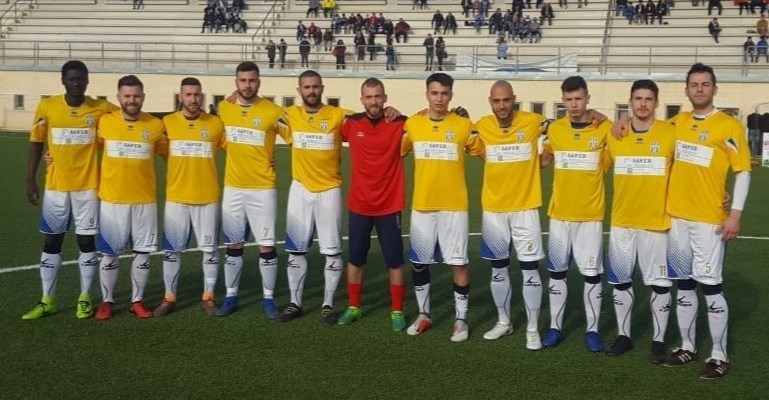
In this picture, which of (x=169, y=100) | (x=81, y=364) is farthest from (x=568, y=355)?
(x=169, y=100)

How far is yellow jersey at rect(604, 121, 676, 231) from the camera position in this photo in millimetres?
6773

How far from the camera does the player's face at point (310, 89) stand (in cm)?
771

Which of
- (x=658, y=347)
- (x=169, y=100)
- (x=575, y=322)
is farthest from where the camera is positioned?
(x=169, y=100)

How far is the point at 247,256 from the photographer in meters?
10.9

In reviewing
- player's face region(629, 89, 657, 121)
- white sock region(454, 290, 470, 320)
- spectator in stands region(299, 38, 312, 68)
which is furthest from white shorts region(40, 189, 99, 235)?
spectator in stands region(299, 38, 312, 68)

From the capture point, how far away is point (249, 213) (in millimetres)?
8023

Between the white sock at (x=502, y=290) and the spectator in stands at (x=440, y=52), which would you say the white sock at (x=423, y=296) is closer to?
the white sock at (x=502, y=290)

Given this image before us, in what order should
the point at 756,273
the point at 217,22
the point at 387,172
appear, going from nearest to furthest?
the point at 387,172 → the point at 756,273 → the point at 217,22

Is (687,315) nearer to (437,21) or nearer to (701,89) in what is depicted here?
(701,89)

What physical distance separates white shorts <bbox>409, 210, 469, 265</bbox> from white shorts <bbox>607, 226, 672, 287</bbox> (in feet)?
4.25

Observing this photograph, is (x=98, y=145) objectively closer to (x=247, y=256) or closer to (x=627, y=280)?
(x=247, y=256)

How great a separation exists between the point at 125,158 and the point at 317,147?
69.9 inches

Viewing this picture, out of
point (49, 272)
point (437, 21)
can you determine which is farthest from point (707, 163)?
point (437, 21)

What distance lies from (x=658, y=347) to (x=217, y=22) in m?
38.5
